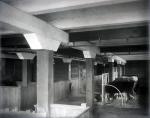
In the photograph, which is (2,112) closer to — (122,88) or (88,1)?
(88,1)

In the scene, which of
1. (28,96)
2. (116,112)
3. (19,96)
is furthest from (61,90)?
(116,112)

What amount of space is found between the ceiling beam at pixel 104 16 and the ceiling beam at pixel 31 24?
30 cm

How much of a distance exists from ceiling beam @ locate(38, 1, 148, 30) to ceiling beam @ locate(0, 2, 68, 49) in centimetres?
30

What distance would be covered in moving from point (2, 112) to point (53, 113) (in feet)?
Answer: 4.26

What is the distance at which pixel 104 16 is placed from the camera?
Result: 147 inches

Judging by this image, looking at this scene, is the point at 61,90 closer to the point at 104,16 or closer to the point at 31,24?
the point at 104,16

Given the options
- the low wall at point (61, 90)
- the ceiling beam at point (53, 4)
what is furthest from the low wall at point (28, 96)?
the ceiling beam at point (53, 4)

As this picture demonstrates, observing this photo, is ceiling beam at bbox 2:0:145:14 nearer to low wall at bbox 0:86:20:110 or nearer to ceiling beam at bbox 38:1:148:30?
ceiling beam at bbox 38:1:148:30

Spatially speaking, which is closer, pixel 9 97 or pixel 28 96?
pixel 9 97

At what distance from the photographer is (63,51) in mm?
10305

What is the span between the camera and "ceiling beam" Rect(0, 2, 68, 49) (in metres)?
2.72

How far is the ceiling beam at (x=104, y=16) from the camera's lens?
347 cm

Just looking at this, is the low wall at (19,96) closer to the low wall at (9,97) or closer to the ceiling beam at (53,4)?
the low wall at (9,97)

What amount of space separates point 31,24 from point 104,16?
5.00 ft
